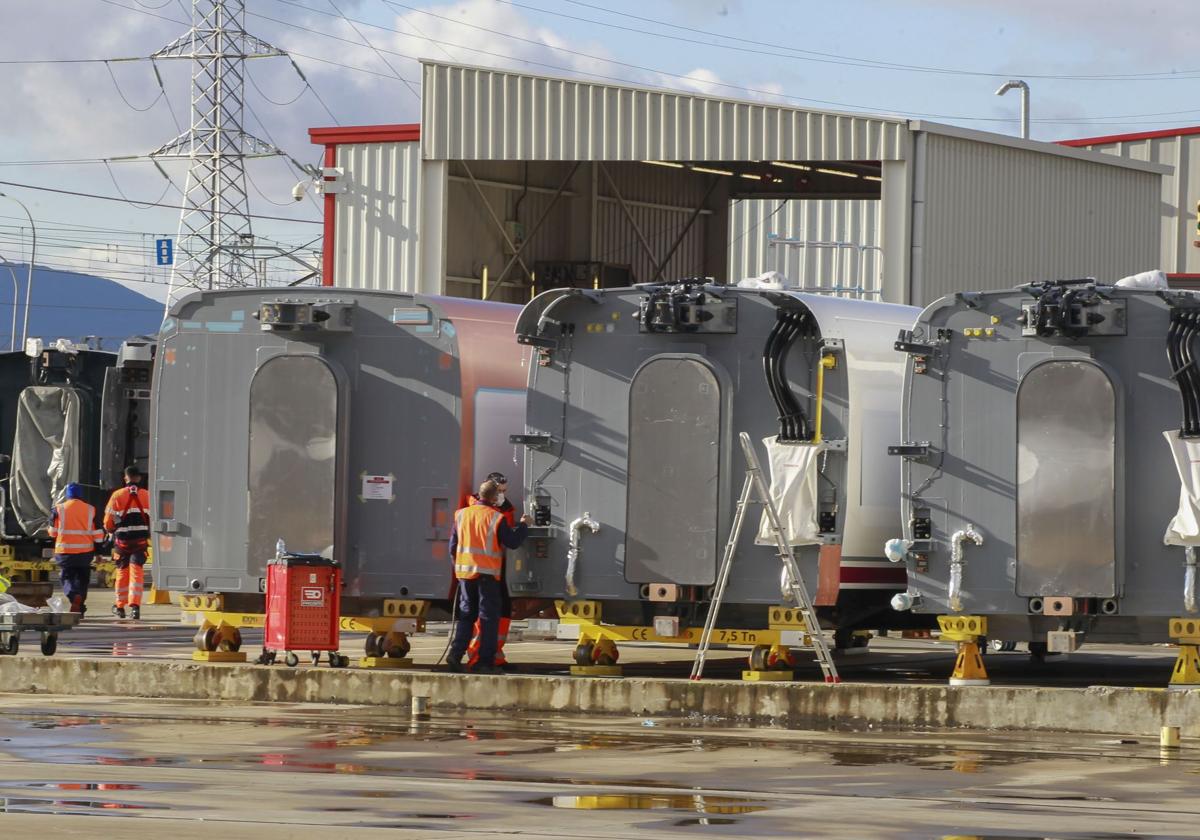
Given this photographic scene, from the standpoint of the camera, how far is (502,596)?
16828 mm

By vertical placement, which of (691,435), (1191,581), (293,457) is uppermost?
(691,435)

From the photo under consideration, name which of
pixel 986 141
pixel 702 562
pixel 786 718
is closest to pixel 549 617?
pixel 702 562

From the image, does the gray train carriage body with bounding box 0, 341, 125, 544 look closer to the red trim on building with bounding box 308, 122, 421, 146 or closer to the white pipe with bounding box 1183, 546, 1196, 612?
the red trim on building with bounding box 308, 122, 421, 146

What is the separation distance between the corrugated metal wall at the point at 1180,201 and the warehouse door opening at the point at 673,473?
30.4 meters

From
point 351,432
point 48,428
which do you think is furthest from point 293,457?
point 48,428

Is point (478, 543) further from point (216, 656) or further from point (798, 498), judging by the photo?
point (216, 656)

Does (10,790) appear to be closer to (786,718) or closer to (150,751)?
(150,751)

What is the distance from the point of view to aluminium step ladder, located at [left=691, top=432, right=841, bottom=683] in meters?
14.9

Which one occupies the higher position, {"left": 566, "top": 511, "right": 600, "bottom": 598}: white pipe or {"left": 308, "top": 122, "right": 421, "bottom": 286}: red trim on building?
{"left": 308, "top": 122, "right": 421, "bottom": 286}: red trim on building

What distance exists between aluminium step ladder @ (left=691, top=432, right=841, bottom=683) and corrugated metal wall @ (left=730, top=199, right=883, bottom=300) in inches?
881

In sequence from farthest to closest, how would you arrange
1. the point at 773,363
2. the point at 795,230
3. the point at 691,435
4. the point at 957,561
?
1. the point at 795,230
2. the point at 691,435
3. the point at 773,363
4. the point at 957,561

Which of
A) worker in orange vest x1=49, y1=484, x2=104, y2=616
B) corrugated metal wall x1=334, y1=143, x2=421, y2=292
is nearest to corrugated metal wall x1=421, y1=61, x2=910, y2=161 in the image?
corrugated metal wall x1=334, y1=143, x2=421, y2=292

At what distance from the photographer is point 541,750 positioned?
41.7 ft

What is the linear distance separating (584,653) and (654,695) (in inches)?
65.7
